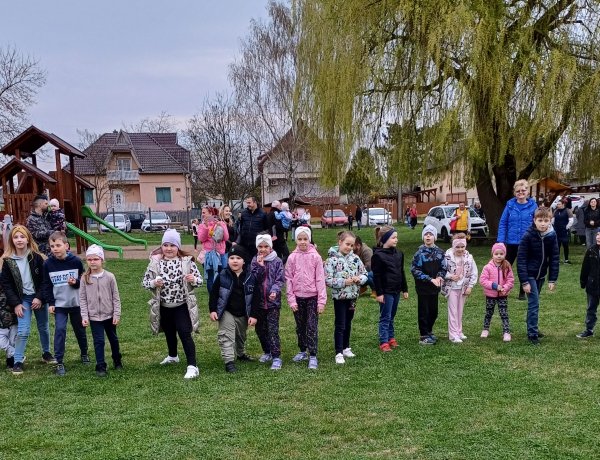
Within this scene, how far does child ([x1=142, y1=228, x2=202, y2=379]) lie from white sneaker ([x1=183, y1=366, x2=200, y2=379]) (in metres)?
0.01

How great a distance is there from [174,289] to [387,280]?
8.10ft

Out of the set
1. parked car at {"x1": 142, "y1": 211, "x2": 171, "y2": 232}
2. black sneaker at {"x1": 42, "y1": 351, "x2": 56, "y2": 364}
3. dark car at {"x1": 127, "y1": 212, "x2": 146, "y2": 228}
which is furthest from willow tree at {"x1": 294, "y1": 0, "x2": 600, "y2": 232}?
dark car at {"x1": 127, "y1": 212, "x2": 146, "y2": 228}

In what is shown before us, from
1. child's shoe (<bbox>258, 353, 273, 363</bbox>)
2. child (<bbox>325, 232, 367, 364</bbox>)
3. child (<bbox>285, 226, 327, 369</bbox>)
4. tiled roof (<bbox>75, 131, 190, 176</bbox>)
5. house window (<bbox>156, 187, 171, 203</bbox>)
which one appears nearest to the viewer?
child (<bbox>285, 226, 327, 369</bbox>)

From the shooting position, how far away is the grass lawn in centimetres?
390

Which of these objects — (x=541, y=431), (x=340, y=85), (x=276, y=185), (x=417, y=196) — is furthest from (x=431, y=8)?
(x=417, y=196)

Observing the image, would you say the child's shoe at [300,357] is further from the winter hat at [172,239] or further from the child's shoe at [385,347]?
the winter hat at [172,239]

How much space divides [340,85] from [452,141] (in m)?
3.55

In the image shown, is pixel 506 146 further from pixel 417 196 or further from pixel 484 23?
pixel 417 196

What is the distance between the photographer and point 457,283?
22.4 feet

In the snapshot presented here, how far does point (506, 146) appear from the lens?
14406 millimetres

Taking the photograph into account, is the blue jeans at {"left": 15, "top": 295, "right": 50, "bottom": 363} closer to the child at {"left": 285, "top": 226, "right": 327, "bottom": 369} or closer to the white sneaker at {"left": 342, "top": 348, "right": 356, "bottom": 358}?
the child at {"left": 285, "top": 226, "right": 327, "bottom": 369}

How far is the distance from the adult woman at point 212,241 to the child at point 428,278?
4232mm

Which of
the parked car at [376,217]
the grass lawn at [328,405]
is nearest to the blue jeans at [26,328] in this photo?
the grass lawn at [328,405]

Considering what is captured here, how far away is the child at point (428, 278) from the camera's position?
6696 mm
